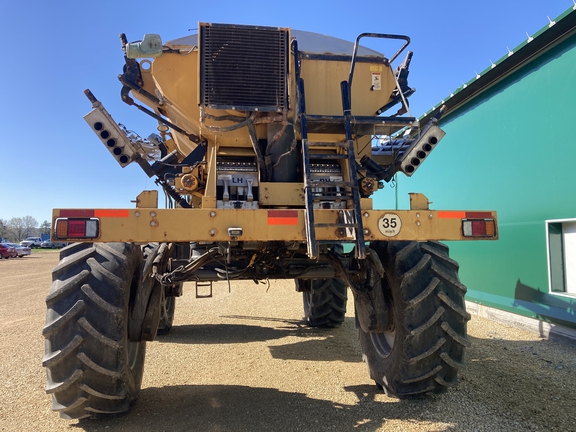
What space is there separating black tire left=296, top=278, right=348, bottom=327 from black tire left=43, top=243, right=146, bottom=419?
3685mm

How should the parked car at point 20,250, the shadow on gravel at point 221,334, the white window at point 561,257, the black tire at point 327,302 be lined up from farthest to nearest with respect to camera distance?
the parked car at point 20,250, the black tire at point 327,302, the shadow on gravel at point 221,334, the white window at point 561,257

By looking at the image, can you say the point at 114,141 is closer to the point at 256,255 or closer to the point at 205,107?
the point at 205,107

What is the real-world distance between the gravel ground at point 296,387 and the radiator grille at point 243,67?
2.57m

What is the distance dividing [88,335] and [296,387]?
2.03 m

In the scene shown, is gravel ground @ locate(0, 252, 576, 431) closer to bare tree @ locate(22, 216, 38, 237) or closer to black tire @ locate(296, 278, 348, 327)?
black tire @ locate(296, 278, 348, 327)

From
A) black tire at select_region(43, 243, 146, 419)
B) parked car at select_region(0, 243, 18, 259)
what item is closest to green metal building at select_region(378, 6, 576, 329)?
black tire at select_region(43, 243, 146, 419)

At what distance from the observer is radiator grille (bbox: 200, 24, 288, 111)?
334cm

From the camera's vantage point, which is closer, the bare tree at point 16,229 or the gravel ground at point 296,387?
the gravel ground at point 296,387

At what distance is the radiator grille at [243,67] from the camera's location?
334 cm

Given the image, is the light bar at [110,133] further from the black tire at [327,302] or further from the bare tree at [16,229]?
the bare tree at [16,229]

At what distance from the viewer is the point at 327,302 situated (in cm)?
661

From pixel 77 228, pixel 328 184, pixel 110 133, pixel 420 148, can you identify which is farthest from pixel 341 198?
pixel 110 133

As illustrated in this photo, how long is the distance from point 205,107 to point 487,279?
21.0ft

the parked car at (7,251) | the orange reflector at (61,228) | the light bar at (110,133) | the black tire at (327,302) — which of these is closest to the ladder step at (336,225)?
the orange reflector at (61,228)
